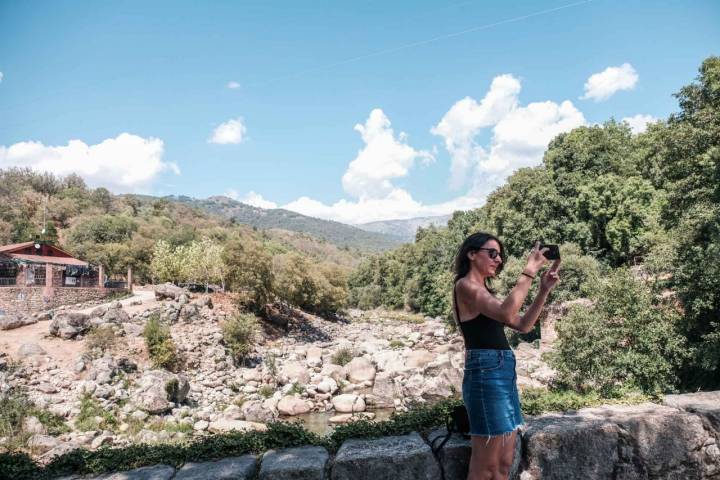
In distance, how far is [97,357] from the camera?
71.1ft

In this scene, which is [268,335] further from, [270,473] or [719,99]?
[270,473]

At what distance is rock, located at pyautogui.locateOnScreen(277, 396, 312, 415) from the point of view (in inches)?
773

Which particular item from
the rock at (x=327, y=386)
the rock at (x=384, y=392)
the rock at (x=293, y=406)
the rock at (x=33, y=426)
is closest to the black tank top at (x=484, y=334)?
the rock at (x=33, y=426)

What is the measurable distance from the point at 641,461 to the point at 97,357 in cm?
2388

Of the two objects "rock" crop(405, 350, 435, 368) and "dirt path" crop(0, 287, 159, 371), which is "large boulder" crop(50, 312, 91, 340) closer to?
"dirt path" crop(0, 287, 159, 371)

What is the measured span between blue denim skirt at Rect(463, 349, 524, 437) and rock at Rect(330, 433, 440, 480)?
0.59 metres

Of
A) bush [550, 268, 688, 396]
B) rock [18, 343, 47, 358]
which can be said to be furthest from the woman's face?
rock [18, 343, 47, 358]

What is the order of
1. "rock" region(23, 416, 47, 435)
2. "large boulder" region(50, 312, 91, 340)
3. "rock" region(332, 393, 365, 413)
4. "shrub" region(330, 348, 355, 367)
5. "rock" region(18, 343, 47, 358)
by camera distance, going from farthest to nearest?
"shrub" region(330, 348, 355, 367), "large boulder" region(50, 312, 91, 340), "rock" region(18, 343, 47, 358), "rock" region(332, 393, 365, 413), "rock" region(23, 416, 47, 435)

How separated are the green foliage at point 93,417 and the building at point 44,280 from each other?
44.9 ft

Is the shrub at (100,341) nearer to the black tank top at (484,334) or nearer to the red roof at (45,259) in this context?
the red roof at (45,259)

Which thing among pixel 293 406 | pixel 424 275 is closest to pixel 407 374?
pixel 293 406

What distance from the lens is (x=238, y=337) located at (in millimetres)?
27734

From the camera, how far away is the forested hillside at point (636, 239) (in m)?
12.4

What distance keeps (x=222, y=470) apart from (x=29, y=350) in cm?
2307
